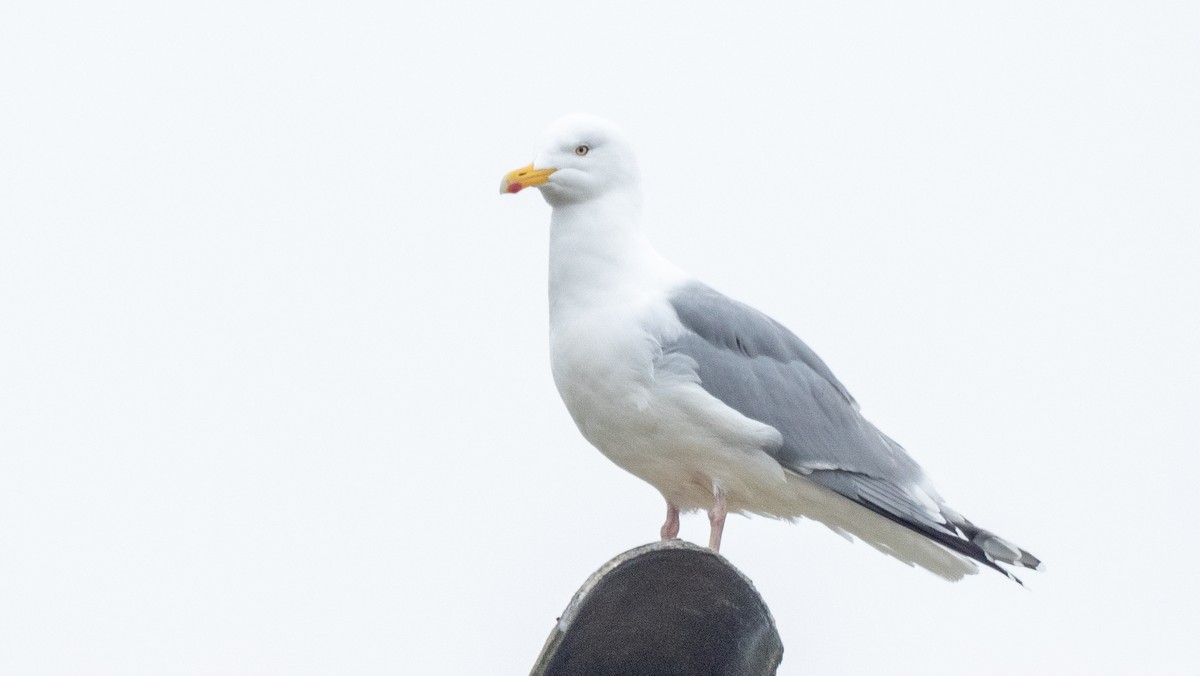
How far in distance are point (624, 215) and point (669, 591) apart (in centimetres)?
224

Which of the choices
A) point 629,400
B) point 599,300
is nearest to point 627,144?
point 599,300

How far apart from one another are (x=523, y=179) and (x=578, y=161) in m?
0.27

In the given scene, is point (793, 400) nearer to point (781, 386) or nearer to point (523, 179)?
point (781, 386)

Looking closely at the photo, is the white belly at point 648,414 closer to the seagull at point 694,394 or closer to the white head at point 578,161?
the seagull at point 694,394

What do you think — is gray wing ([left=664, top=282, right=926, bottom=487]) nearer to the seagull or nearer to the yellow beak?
the seagull

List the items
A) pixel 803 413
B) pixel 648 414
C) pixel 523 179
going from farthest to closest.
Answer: pixel 803 413, pixel 523 179, pixel 648 414

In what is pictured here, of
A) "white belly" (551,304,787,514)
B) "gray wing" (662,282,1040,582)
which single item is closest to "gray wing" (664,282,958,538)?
"gray wing" (662,282,1040,582)

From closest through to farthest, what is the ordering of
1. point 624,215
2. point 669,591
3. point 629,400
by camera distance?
1. point 669,591
2. point 629,400
3. point 624,215

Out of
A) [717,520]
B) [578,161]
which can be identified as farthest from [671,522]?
[578,161]

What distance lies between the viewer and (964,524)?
6.47 metres

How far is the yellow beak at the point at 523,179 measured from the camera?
6.32m

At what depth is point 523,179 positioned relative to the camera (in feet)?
20.9

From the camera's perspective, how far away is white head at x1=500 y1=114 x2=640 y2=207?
6.50m

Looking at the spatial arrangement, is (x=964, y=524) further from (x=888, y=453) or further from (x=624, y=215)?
(x=624, y=215)
